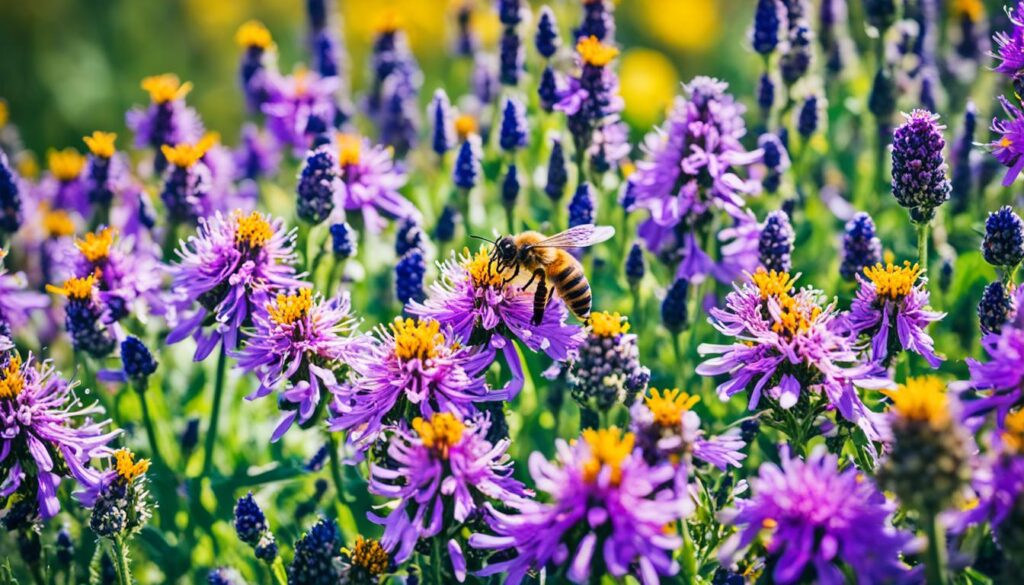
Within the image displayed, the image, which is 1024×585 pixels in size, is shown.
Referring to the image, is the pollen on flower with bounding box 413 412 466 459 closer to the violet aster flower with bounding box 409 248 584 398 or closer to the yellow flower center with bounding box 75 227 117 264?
the violet aster flower with bounding box 409 248 584 398

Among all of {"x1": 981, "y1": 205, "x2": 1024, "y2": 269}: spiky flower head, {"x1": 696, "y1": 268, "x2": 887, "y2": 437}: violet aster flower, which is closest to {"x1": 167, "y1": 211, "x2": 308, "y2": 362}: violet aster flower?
{"x1": 696, "y1": 268, "x2": 887, "y2": 437}: violet aster flower

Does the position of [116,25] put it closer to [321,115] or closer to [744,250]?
[321,115]

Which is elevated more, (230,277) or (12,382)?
(230,277)

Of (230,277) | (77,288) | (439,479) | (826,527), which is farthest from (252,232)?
(826,527)

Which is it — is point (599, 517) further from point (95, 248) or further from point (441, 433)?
point (95, 248)

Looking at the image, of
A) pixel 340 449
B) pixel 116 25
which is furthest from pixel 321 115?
pixel 116 25

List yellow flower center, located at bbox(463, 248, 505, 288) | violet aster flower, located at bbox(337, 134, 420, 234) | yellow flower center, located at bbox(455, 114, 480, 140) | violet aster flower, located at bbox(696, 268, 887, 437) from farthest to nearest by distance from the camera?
yellow flower center, located at bbox(455, 114, 480, 140), violet aster flower, located at bbox(337, 134, 420, 234), yellow flower center, located at bbox(463, 248, 505, 288), violet aster flower, located at bbox(696, 268, 887, 437)

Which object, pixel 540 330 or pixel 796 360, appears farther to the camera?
pixel 540 330
